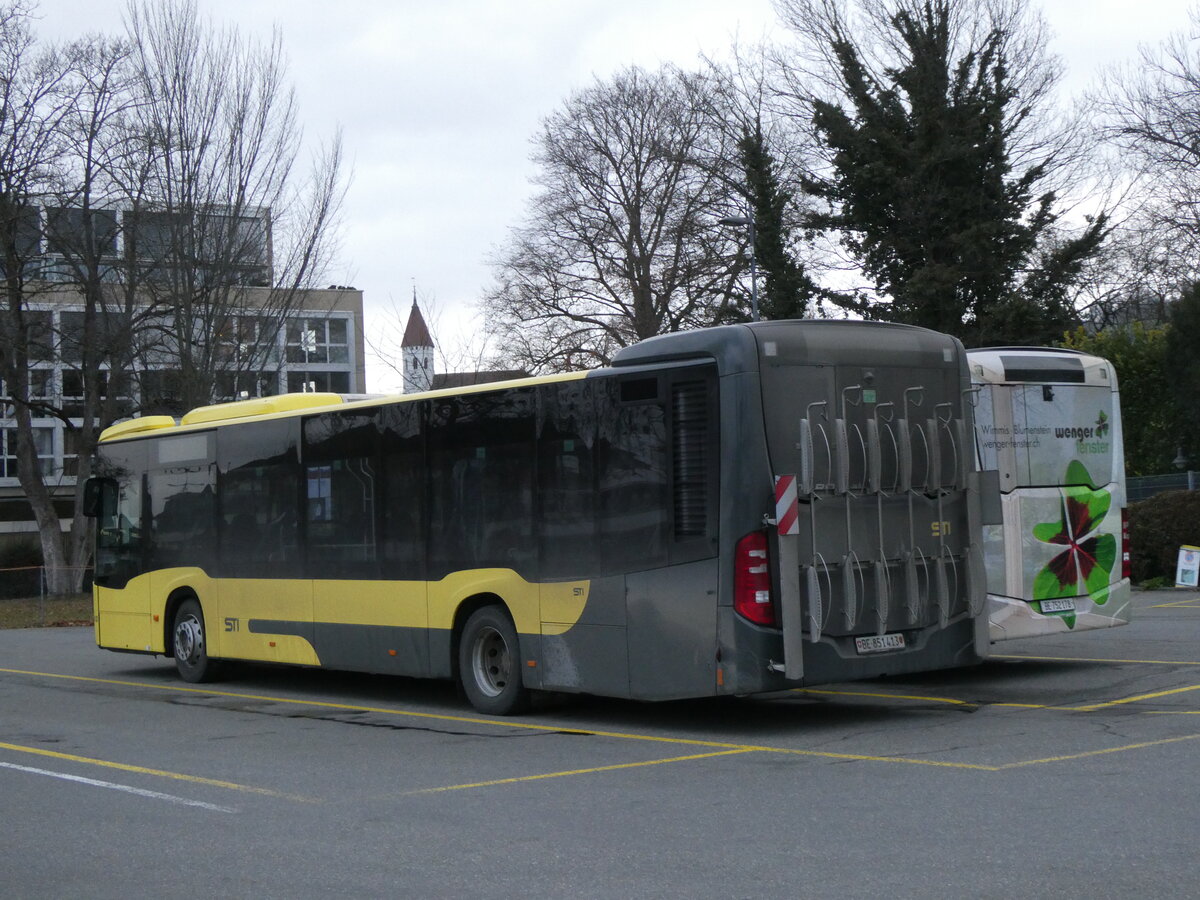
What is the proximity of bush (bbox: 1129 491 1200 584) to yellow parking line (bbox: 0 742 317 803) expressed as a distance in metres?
19.2

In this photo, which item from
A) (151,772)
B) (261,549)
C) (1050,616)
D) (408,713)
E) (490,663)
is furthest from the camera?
(261,549)

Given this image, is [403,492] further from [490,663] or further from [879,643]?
[879,643]

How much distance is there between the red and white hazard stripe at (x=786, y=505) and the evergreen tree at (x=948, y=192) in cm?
2560

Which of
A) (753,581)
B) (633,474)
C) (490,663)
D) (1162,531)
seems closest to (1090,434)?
(753,581)

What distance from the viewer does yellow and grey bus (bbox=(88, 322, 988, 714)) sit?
1053 cm

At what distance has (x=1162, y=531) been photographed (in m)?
25.3

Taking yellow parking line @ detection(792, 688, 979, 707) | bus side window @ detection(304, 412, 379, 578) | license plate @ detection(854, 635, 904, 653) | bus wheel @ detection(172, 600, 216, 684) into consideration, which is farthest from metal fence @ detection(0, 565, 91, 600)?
license plate @ detection(854, 635, 904, 653)

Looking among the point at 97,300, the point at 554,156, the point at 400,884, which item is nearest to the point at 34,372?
the point at 97,300

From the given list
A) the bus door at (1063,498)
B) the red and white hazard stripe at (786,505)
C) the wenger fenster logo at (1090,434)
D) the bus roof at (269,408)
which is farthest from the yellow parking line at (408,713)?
the wenger fenster logo at (1090,434)

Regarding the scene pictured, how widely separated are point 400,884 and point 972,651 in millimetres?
6701

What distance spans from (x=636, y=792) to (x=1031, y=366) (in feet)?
Result: 23.5

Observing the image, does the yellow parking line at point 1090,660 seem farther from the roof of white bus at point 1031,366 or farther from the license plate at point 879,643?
the license plate at point 879,643

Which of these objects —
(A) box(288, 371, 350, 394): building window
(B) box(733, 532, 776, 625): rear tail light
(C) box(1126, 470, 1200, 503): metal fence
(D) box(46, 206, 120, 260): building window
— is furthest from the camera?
(A) box(288, 371, 350, 394): building window

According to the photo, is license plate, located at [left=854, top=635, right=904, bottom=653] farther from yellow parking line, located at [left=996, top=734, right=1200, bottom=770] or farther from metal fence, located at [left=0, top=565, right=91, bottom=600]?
metal fence, located at [left=0, top=565, right=91, bottom=600]
